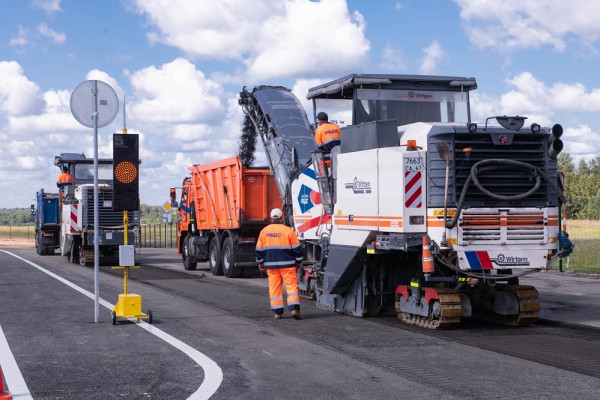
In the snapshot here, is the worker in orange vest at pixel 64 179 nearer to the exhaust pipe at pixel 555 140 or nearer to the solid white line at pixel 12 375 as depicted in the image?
the solid white line at pixel 12 375

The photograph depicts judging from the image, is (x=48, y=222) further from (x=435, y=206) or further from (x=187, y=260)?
(x=435, y=206)

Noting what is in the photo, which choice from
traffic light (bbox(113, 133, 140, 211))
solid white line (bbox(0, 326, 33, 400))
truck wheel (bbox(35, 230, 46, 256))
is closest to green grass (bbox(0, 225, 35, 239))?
truck wheel (bbox(35, 230, 46, 256))

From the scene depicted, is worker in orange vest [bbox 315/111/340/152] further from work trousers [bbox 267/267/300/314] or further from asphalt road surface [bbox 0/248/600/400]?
asphalt road surface [bbox 0/248/600/400]

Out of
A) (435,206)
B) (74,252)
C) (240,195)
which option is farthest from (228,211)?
(435,206)

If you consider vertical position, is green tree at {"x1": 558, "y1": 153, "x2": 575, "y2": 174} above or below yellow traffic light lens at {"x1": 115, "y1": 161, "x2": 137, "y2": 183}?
above

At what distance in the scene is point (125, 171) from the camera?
11.9 m

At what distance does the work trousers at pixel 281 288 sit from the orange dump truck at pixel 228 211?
8.05m

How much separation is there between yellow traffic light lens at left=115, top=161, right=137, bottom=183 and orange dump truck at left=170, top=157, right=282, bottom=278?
880 cm

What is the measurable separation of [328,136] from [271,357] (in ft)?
17.9

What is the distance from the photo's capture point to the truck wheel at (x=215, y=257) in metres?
22.3

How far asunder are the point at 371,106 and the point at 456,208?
2.94m

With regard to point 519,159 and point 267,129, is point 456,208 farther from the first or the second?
point 267,129

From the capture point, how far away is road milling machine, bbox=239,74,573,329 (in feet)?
36.6

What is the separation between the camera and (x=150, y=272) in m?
24.2
